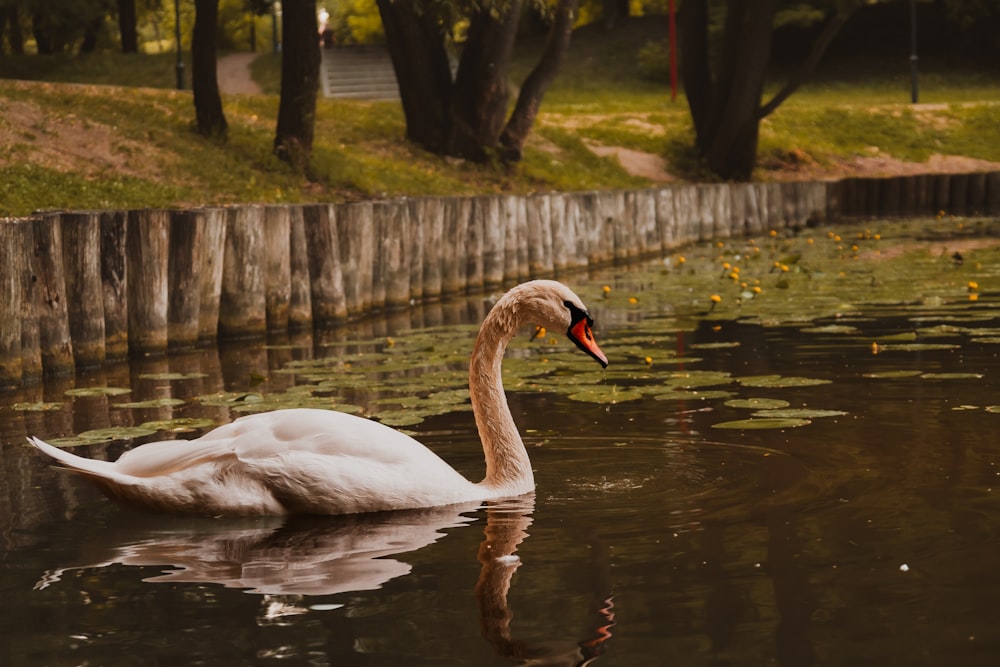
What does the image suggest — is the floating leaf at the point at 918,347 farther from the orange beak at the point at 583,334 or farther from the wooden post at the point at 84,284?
the wooden post at the point at 84,284

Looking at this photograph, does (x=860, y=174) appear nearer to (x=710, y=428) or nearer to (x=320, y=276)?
(x=320, y=276)

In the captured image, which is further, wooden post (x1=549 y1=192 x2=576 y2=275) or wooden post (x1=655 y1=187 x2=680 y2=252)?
wooden post (x1=655 y1=187 x2=680 y2=252)

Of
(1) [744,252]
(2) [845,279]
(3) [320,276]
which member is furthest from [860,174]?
(3) [320,276]

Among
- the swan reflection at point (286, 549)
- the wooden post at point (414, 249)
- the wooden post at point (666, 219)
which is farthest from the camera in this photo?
the wooden post at point (666, 219)

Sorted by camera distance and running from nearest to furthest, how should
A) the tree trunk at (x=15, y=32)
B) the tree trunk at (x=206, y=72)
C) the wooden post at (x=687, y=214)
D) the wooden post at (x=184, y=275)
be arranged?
the wooden post at (x=184, y=275)
the tree trunk at (x=206, y=72)
the wooden post at (x=687, y=214)
the tree trunk at (x=15, y=32)

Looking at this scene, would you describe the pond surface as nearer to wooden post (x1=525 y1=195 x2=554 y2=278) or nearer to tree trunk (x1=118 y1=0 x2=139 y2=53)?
wooden post (x1=525 y1=195 x2=554 y2=278)

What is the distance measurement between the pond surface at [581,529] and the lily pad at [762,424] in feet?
0.12

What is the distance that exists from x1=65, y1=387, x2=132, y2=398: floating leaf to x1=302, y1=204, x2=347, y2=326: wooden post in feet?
12.7

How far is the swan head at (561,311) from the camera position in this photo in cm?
612

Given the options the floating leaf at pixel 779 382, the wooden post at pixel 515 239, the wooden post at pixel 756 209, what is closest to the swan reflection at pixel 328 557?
the floating leaf at pixel 779 382

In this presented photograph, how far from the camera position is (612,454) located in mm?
6941

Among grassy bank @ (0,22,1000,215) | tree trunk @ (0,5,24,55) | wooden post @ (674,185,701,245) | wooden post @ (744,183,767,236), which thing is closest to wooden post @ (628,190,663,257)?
wooden post @ (674,185,701,245)

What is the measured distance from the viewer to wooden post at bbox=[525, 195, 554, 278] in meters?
18.0

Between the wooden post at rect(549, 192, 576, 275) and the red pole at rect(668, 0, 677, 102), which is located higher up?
the red pole at rect(668, 0, 677, 102)
